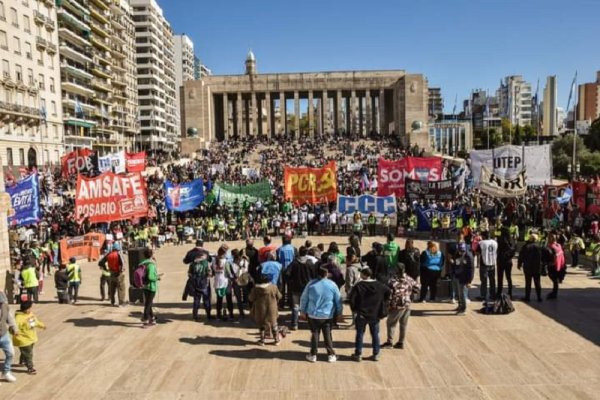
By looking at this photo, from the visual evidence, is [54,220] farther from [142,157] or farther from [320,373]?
[320,373]

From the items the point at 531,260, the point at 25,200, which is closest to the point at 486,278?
the point at 531,260

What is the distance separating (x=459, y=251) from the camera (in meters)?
10.3

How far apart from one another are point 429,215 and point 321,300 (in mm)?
15719

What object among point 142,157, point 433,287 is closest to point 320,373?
point 433,287

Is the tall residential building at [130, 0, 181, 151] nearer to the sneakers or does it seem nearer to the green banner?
the green banner

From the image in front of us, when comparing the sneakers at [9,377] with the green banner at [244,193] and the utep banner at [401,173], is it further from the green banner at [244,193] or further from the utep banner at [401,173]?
the utep banner at [401,173]

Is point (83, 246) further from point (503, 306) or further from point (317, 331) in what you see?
point (503, 306)

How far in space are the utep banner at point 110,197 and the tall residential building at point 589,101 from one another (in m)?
134

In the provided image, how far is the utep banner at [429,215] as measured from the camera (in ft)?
73.2

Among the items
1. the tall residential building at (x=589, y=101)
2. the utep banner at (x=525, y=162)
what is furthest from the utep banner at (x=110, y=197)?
the tall residential building at (x=589, y=101)

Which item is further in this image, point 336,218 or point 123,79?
point 123,79

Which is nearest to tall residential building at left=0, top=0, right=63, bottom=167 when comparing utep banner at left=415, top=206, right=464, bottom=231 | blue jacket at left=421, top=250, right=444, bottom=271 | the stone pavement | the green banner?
the green banner

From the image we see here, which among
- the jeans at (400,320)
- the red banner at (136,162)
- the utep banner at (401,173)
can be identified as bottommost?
the jeans at (400,320)

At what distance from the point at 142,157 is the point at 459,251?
761 inches
